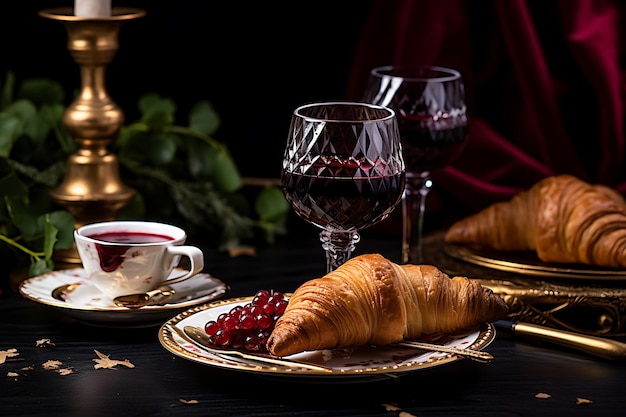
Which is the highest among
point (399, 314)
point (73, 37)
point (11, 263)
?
point (73, 37)

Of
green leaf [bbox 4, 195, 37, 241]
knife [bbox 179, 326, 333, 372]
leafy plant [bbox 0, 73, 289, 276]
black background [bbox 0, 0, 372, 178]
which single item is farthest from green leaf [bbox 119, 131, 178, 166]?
knife [bbox 179, 326, 333, 372]

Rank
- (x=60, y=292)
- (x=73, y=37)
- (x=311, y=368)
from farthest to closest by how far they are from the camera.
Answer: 1. (x=73, y=37)
2. (x=60, y=292)
3. (x=311, y=368)

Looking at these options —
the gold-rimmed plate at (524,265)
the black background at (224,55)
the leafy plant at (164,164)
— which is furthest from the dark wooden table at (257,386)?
the black background at (224,55)

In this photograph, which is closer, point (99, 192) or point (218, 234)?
point (99, 192)

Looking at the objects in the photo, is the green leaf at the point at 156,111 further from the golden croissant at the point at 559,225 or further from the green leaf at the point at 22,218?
the golden croissant at the point at 559,225

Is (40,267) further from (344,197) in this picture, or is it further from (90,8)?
(344,197)

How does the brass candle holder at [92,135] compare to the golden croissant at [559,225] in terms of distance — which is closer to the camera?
the golden croissant at [559,225]

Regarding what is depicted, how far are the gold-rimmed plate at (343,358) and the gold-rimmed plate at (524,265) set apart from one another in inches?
10.0

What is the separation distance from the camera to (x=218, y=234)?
6.45ft

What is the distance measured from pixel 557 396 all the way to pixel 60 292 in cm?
69

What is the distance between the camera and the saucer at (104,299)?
1375 millimetres

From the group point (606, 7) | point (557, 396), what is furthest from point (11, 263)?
point (606, 7)

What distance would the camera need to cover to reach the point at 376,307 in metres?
1.23

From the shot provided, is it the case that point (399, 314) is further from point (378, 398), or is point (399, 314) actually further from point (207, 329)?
point (207, 329)
